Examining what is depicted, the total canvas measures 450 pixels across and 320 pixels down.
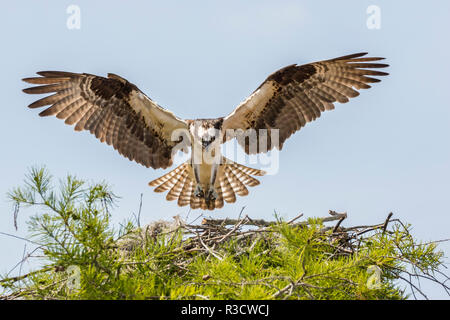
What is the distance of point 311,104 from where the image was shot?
286 inches

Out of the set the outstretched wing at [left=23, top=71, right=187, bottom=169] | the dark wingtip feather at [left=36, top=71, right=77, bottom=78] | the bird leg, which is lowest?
the bird leg

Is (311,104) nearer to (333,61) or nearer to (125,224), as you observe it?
(333,61)

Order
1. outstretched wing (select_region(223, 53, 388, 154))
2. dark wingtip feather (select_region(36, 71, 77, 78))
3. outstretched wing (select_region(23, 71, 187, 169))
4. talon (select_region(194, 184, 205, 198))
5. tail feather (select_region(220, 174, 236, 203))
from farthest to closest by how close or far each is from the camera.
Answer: tail feather (select_region(220, 174, 236, 203)) < talon (select_region(194, 184, 205, 198)) < outstretched wing (select_region(223, 53, 388, 154)) < outstretched wing (select_region(23, 71, 187, 169)) < dark wingtip feather (select_region(36, 71, 77, 78))

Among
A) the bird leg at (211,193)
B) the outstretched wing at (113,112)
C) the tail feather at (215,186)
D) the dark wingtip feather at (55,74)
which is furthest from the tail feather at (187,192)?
the dark wingtip feather at (55,74)

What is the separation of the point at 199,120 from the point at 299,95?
1.41 meters

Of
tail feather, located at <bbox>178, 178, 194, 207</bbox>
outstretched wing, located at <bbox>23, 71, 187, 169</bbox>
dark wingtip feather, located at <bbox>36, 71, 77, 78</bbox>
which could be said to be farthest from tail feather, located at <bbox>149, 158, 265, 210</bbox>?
dark wingtip feather, located at <bbox>36, 71, 77, 78</bbox>

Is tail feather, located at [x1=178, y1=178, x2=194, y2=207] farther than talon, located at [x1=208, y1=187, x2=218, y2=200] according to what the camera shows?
Yes

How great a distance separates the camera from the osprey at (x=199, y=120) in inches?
273

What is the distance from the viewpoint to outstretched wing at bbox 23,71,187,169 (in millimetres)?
6859

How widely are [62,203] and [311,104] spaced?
15.3 ft

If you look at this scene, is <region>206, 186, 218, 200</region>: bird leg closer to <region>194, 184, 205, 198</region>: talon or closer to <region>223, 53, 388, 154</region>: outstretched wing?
<region>194, 184, 205, 198</region>: talon

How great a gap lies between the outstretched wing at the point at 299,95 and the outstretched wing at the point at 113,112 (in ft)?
3.25

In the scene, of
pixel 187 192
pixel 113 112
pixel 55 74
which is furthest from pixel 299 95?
pixel 55 74

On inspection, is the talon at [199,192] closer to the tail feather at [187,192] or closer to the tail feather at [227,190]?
the tail feather at [187,192]
